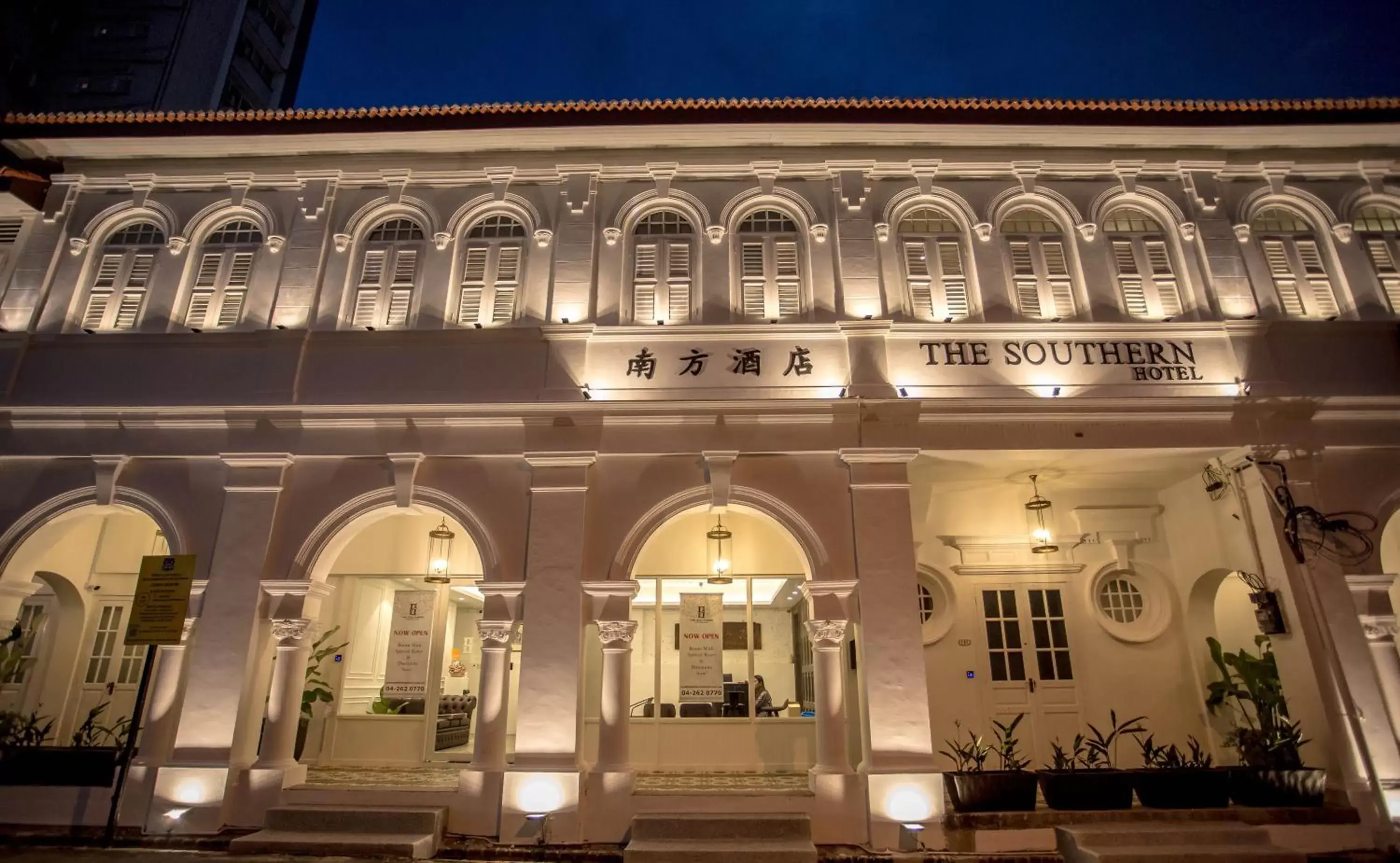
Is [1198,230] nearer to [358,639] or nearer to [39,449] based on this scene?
[358,639]

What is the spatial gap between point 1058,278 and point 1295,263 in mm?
3293

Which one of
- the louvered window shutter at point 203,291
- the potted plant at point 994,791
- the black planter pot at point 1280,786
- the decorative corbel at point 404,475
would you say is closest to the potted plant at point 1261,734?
the black planter pot at point 1280,786

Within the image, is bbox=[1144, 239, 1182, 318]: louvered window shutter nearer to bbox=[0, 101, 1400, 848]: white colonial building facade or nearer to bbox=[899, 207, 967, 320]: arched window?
bbox=[0, 101, 1400, 848]: white colonial building facade

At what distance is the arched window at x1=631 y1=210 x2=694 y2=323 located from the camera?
394 inches

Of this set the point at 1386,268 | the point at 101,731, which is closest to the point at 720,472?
the point at 1386,268

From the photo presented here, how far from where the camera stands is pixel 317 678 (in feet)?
35.9

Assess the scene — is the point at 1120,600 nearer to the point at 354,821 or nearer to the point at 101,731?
the point at 354,821

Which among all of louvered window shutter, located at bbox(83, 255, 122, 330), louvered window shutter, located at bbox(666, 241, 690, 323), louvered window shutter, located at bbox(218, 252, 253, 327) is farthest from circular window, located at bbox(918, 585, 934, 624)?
louvered window shutter, located at bbox(83, 255, 122, 330)

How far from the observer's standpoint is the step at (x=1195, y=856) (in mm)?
6730

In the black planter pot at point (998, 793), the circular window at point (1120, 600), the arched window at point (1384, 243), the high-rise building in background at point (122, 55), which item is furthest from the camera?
the high-rise building in background at point (122, 55)

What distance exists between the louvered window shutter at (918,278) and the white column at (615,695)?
5.53 m

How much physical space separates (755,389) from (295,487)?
5.83 meters

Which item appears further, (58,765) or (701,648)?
(701,648)

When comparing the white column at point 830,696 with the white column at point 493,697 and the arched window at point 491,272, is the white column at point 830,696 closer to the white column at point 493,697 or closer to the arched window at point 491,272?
the white column at point 493,697
